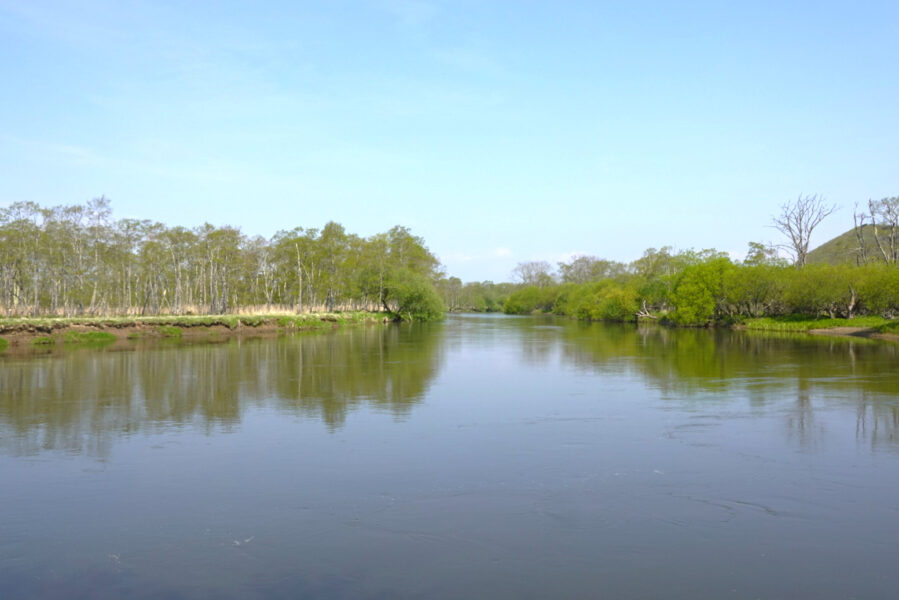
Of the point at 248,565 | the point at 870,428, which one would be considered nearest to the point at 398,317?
the point at 870,428

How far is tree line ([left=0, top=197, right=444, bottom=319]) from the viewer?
49.6 m

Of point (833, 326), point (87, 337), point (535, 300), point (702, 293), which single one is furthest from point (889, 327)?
point (535, 300)

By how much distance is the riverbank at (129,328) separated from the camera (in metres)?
33.3

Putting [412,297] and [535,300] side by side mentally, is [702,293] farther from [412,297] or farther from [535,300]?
[535,300]

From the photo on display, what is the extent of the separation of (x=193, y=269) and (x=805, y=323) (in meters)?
61.4

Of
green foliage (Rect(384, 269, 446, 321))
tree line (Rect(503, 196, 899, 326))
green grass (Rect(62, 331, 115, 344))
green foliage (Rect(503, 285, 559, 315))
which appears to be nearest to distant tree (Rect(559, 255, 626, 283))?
green foliage (Rect(503, 285, 559, 315))

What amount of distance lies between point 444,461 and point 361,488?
1.91m

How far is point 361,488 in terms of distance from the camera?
904 cm

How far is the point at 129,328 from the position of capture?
39.2 meters

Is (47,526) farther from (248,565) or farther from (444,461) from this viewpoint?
(444,461)

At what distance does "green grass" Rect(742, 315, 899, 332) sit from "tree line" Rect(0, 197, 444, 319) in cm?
3565

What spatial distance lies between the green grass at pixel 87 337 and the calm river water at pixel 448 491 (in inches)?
678

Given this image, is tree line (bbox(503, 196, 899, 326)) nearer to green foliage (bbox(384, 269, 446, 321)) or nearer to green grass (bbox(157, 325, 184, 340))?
green foliage (bbox(384, 269, 446, 321))

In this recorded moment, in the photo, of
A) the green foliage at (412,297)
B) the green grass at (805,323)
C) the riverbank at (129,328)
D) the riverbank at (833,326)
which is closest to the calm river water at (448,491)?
the riverbank at (129,328)
